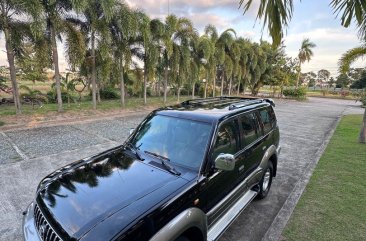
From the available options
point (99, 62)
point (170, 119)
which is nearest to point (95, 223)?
point (170, 119)

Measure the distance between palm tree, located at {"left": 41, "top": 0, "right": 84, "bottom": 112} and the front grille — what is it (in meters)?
9.83

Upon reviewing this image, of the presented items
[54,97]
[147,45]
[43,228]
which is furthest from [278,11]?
[54,97]

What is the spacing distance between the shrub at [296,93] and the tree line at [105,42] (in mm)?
14605

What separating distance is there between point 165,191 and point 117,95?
2233cm

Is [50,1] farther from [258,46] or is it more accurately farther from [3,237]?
[258,46]

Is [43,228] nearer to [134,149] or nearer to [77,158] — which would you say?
[134,149]

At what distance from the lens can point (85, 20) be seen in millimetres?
12258

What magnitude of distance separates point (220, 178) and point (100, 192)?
139cm

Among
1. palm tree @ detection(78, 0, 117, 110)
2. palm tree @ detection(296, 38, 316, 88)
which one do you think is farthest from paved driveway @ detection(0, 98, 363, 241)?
palm tree @ detection(296, 38, 316, 88)

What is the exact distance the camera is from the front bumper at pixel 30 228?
7.34 feet

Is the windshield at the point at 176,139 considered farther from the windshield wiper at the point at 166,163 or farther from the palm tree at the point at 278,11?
the palm tree at the point at 278,11

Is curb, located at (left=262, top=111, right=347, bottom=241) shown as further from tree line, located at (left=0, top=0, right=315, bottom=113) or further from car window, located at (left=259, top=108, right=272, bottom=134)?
tree line, located at (left=0, top=0, right=315, bottom=113)

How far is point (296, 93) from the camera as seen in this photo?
108 ft

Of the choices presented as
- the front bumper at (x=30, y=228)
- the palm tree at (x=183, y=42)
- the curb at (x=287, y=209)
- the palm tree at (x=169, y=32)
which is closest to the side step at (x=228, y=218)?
the curb at (x=287, y=209)
